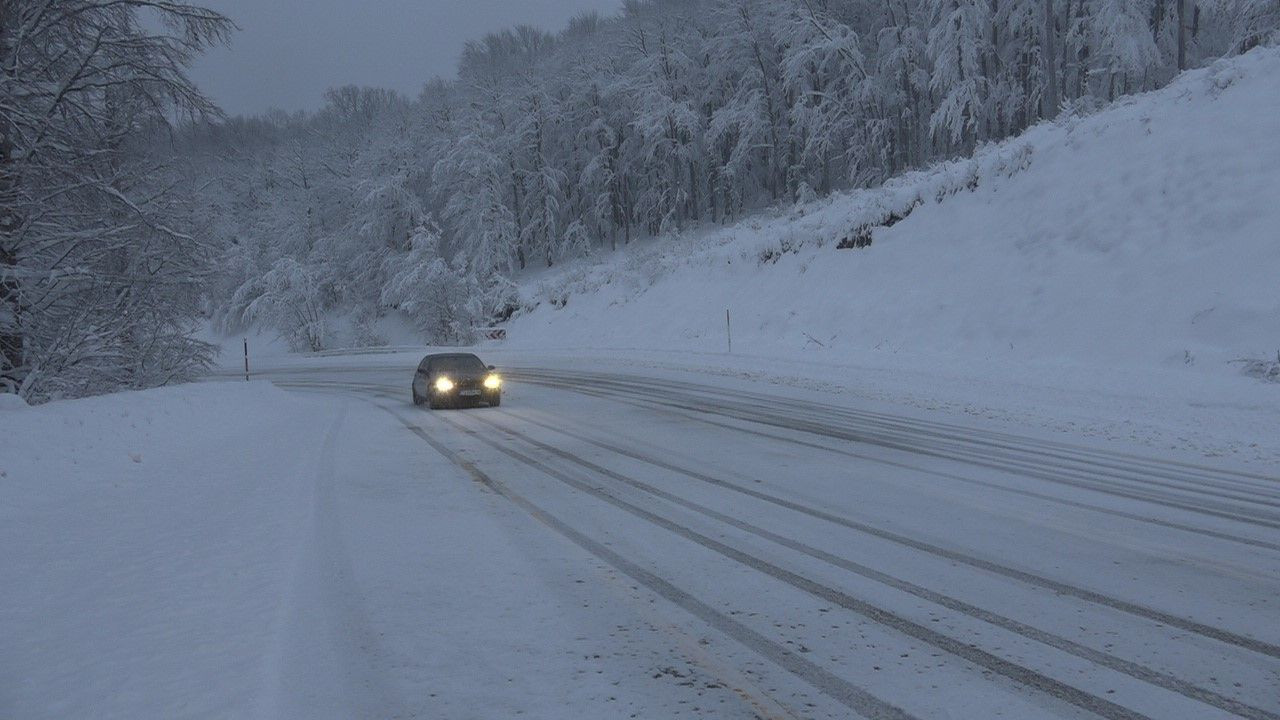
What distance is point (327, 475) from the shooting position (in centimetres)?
935

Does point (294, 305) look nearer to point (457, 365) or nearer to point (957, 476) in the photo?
point (457, 365)

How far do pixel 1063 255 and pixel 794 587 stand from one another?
18.5 meters

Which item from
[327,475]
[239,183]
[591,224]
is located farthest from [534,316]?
[239,183]

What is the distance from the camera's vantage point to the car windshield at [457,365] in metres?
17.6

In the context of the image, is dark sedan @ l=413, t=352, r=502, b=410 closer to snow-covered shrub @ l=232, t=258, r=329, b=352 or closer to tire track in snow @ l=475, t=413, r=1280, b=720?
tire track in snow @ l=475, t=413, r=1280, b=720

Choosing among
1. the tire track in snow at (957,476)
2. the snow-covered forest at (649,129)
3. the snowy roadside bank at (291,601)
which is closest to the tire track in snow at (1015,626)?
the snowy roadside bank at (291,601)

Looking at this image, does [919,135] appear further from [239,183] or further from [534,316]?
[239,183]

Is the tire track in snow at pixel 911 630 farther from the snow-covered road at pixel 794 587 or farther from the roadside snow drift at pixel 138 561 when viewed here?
the roadside snow drift at pixel 138 561

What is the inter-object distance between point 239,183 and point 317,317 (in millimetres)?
36421

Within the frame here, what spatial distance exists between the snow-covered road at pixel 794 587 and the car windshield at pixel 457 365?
294 inches

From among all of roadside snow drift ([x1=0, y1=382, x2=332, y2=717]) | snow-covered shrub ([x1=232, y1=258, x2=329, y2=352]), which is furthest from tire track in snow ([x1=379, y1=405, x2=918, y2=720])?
snow-covered shrub ([x1=232, y1=258, x2=329, y2=352])

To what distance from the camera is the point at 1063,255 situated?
19984 millimetres

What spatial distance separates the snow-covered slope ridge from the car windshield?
10.6 metres

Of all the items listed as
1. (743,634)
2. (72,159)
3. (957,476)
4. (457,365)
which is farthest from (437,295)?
(743,634)
